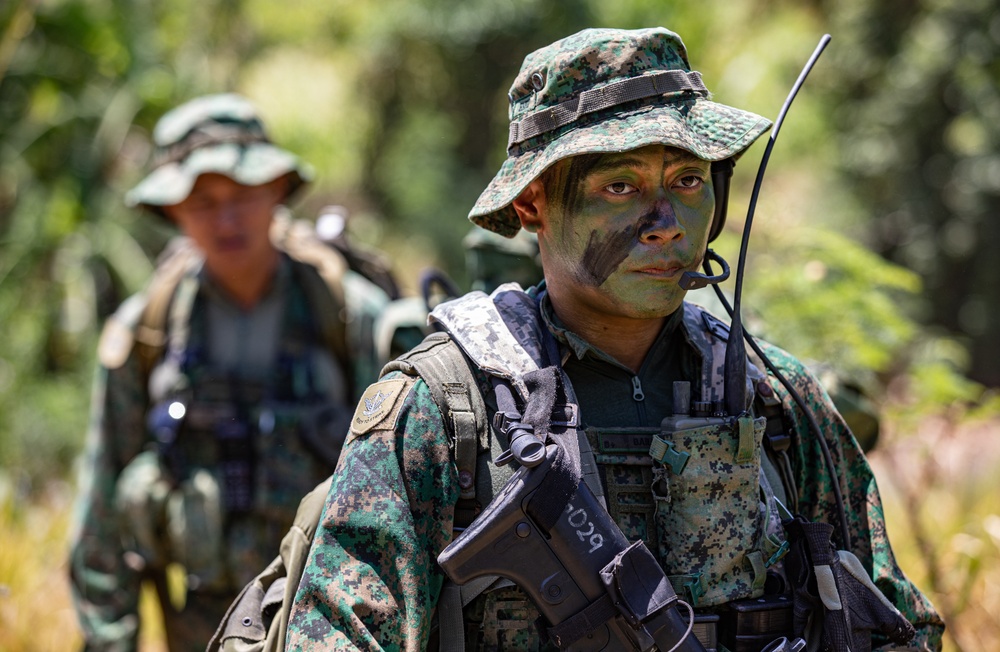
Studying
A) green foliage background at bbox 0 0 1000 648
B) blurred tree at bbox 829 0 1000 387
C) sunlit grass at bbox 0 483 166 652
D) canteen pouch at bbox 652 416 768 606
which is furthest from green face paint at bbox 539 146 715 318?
blurred tree at bbox 829 0 1000 387

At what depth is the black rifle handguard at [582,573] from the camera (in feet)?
7.02

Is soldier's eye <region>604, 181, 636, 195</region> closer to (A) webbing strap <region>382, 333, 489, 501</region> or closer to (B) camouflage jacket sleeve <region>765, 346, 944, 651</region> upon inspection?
(A) webbing strap <region>382, 333, 489, 501</region>

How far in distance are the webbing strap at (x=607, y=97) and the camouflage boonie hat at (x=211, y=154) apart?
9.52ft

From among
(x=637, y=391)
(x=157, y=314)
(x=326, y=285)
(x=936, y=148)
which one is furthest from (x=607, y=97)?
(x=936, y=148)

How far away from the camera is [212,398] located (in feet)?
16.2

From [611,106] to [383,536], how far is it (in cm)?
98

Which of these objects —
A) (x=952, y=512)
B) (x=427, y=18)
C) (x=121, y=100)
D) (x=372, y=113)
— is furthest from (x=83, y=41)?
(x=952, y=512)

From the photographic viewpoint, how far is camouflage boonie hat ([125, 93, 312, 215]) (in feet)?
16.7

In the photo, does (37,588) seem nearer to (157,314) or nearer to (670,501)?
(157,314)

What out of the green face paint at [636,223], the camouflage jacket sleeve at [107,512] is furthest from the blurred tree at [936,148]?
the green face paint at [636,223]

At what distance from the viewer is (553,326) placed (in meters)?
2.51

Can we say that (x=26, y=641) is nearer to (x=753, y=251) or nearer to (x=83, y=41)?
(x=753, y=251)

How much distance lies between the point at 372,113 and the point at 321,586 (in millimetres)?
15168

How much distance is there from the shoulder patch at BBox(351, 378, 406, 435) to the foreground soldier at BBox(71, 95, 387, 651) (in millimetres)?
2375
